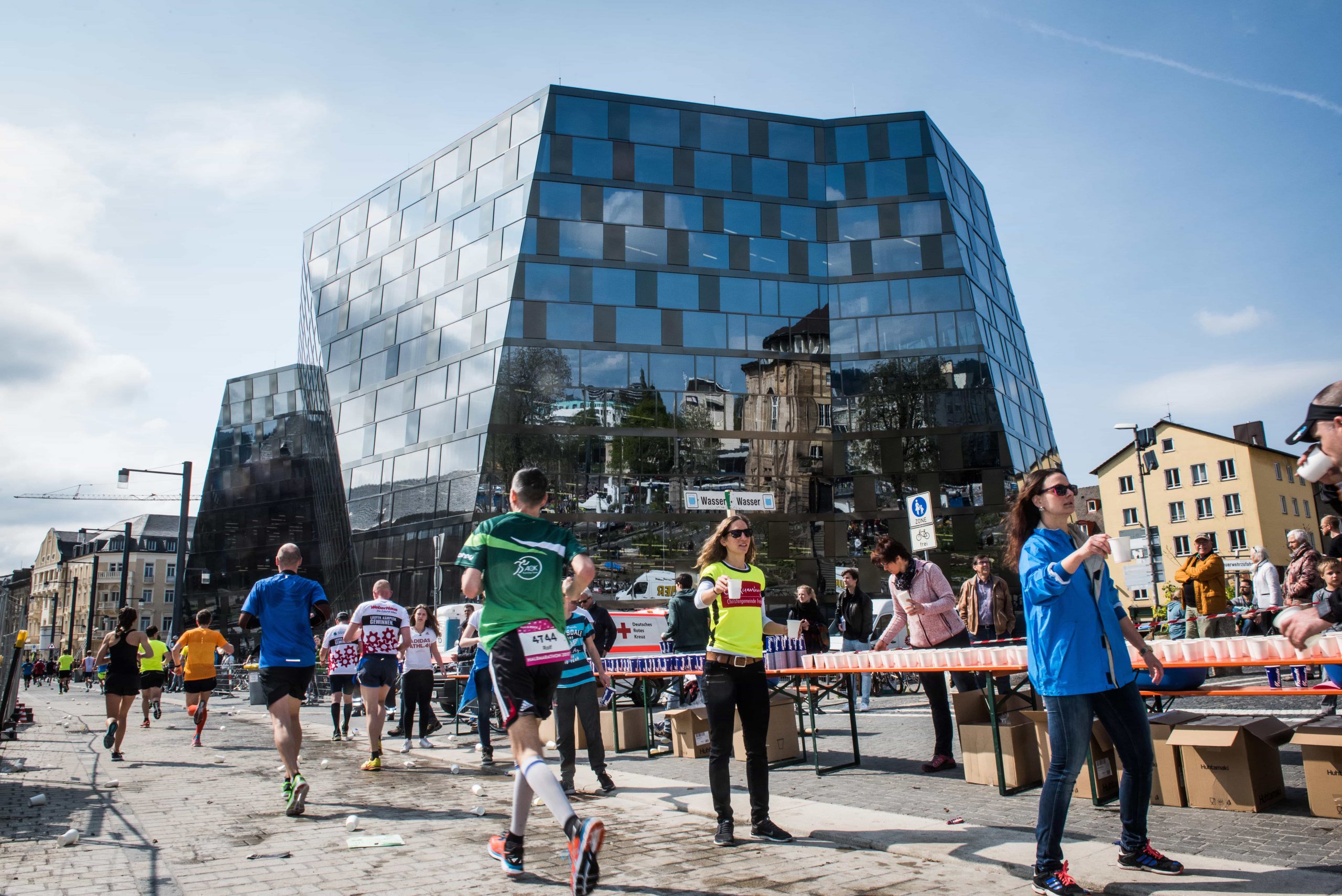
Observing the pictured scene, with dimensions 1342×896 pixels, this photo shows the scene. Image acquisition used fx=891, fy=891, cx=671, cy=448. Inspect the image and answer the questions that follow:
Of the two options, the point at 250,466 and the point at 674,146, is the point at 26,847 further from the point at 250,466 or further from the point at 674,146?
the point at 250,466

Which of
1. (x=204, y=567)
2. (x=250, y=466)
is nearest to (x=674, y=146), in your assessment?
(x=250, y=466)

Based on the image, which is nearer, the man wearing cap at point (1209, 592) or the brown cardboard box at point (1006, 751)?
the brown cardboard box at point (1006, 751)

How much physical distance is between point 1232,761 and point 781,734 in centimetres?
392

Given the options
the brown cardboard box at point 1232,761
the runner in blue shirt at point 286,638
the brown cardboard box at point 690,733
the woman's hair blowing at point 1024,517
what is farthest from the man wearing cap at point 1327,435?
the brown cardboard box at point 690,733

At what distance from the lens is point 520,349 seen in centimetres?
2917

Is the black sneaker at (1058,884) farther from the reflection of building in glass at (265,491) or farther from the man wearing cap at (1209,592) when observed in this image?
the reflection of building in glass at (265,491)

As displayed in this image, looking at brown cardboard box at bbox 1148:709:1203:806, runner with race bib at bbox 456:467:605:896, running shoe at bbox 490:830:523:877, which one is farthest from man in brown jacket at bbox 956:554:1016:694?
running shoe at bbox 490:830:523:877

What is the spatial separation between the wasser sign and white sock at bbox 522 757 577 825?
25.4 metres

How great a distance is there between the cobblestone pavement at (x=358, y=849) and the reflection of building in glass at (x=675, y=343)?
804 inches

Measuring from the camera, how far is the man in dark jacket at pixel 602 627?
949 cm

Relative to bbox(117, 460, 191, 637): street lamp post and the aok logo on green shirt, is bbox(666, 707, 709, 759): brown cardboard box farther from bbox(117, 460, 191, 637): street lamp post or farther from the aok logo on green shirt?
bbox(117, 460, 191, 637): street lamp post

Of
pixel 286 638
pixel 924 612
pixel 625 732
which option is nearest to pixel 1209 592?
pixel 924 612

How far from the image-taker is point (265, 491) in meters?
37.5

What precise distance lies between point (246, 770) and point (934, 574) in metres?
7.16
